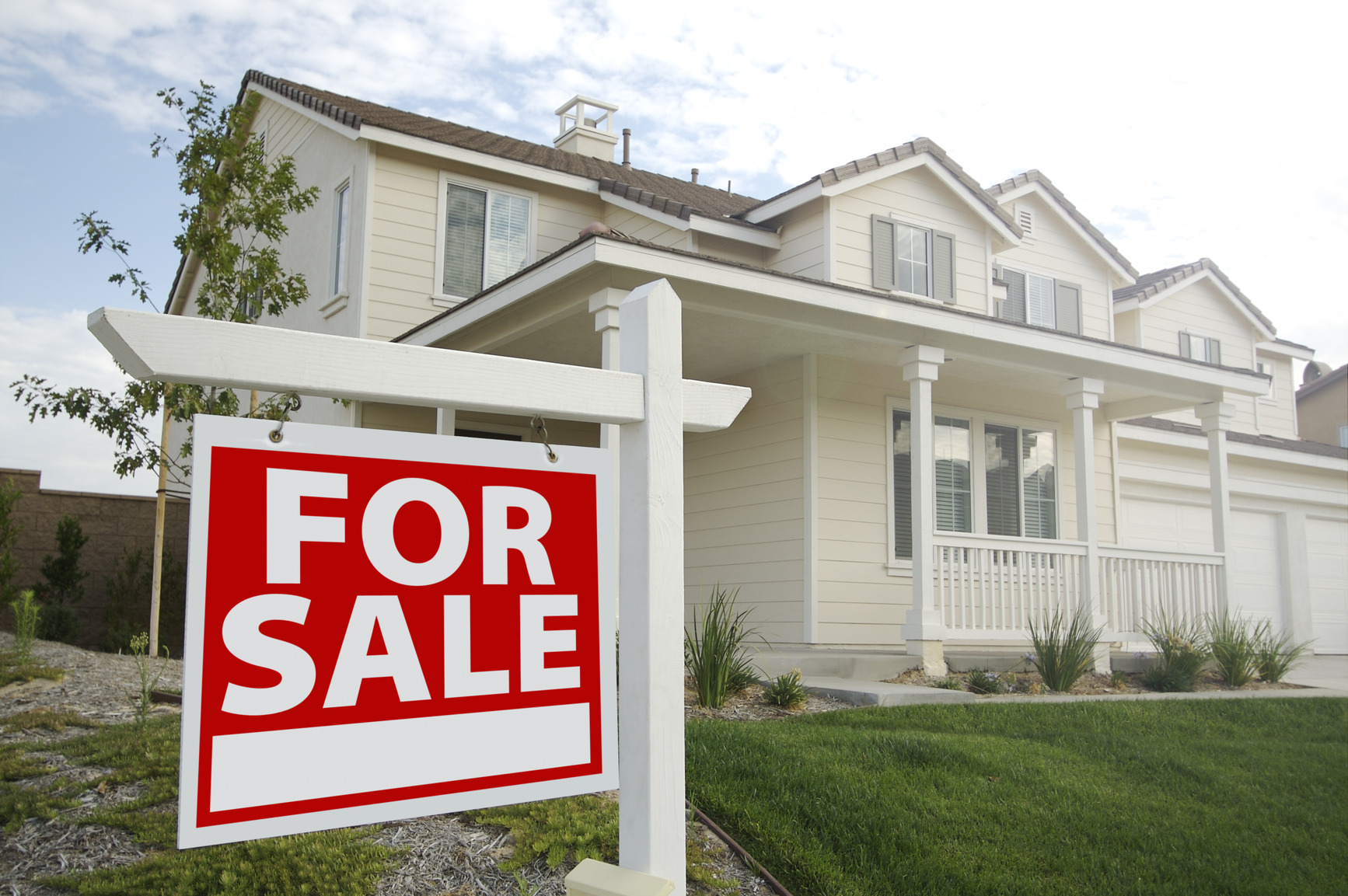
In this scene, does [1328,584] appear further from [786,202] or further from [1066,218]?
[786,202]

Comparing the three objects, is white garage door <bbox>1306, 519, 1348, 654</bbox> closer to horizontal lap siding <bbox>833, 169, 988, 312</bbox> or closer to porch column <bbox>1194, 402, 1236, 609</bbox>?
porch column <bbox>1194, 402, 1236, 609</bbox>

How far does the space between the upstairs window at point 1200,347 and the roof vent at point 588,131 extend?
32.9 ft

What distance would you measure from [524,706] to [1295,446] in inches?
677

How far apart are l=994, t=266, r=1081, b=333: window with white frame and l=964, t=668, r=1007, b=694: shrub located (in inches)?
239

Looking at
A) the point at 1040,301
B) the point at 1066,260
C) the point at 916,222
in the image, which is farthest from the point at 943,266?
the point at 1066,260

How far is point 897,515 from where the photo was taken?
10094 millimetres

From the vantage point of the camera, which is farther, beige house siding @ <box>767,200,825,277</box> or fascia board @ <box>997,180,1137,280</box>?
fascia board @ <box>997,180,1137,280</box>

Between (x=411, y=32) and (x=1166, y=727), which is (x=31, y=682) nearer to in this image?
(x=411, y=32)

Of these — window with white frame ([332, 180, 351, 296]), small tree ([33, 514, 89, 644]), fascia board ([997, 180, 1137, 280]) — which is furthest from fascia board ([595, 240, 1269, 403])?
small tree ([33, 514, 89, 644])

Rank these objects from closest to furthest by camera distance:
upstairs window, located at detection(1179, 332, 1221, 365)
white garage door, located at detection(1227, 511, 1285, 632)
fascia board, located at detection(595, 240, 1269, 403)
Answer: fascia board, located at detection(595, 240, 1269, 403) < white garage door, located at detection(1227, 511, 1285, 632) < upstairs window, located at detection(1179, 332, 1221, 365)

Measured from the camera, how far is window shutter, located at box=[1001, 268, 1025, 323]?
12.7 meters

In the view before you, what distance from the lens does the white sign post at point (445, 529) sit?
4.98 ft

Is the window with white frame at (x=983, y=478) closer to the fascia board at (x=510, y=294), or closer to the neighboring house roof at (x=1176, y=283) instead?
the fascia board at (x=510, y=294)

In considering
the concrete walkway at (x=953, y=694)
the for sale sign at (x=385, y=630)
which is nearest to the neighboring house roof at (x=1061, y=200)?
the concrete walkway at (x=953, y=694)
